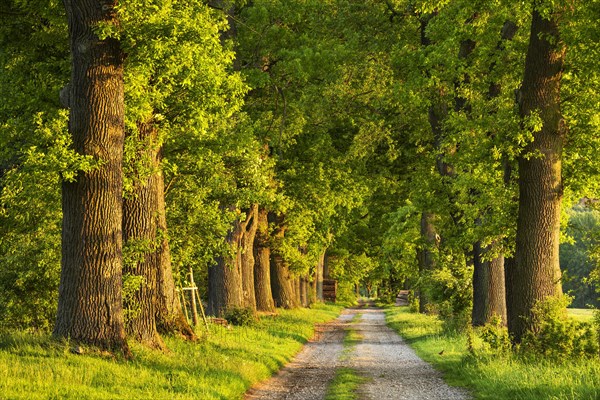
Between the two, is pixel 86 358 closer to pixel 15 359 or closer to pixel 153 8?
pixel 15 359

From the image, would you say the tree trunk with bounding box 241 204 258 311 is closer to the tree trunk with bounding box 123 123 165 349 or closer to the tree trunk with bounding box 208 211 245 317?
the tree trunk with bounding box 208 211 245 317

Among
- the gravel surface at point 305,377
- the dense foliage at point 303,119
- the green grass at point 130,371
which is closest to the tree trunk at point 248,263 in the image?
the dense foliage at point 303,119

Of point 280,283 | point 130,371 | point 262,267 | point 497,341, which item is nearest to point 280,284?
point 280,283

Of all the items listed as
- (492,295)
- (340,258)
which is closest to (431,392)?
(492,295)

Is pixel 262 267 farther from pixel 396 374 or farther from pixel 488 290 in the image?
pixel 396 374

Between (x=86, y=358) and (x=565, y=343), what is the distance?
9.57 m

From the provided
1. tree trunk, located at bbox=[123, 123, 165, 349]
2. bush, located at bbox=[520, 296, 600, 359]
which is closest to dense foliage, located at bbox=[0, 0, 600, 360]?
tree trunk, located at bbox=[123, 123, 165, 349]

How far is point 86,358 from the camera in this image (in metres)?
13.7

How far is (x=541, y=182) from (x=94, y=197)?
9.81 meters

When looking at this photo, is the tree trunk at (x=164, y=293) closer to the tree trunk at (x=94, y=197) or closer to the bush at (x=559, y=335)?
the tree trunk at (x=94, y=197)

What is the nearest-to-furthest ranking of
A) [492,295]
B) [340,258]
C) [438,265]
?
[492,295] < [438,265] < [340,258]

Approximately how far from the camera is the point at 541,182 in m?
18.4

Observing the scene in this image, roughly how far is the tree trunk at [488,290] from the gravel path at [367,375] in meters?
2.99

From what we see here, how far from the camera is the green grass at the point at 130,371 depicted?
11.2 meters
